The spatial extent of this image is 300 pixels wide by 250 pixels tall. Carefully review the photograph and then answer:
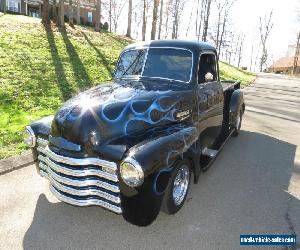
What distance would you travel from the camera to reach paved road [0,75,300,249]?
12.4 ft

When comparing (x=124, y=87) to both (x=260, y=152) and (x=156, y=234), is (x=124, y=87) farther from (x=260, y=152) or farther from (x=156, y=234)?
(x=260, y=152)

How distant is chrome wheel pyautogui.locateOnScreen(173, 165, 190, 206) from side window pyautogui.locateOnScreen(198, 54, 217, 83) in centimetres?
166

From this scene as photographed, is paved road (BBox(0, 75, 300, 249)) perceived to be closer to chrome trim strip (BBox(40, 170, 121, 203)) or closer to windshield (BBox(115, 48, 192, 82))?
chrome trim strip (BBox(40, 170, 121, 203))

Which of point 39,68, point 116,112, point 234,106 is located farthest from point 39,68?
point 116,112

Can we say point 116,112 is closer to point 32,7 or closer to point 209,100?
point 209,100

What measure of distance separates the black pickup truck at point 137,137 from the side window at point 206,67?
0.03m

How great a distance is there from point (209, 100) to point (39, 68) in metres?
8.87

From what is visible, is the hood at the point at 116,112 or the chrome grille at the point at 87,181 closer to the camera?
the chrome grille at the point at 87,181

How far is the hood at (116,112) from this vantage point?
393 cm

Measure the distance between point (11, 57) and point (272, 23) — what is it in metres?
61.5

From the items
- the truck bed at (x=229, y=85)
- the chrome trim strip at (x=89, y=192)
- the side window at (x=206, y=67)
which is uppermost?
the side window at (x=206, y=67)

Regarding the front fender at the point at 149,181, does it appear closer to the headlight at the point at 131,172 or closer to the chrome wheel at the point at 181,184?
the headlight at the point at 131,172

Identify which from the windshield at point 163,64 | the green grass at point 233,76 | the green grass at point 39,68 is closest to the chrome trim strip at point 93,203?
the windshield at point 163,64

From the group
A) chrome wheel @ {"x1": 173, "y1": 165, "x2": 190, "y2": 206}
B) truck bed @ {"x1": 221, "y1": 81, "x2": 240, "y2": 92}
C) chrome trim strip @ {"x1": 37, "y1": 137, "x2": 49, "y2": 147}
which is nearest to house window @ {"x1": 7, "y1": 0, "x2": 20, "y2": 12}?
truck bed @ {"x1": 221, "y1": 81, "x2": 240, "y2": 92}
